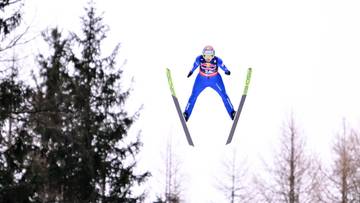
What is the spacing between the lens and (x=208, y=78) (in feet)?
32.6

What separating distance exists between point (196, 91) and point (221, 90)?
0.40 m

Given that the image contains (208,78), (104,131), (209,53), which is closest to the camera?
(209,53)

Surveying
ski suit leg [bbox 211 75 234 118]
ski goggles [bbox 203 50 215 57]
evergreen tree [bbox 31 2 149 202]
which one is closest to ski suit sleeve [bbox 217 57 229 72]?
ski goggles [bbox 203 50 215 57]

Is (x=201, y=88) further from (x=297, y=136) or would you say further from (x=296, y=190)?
(x=296, y=190)

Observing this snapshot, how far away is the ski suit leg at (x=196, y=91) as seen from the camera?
32.9ft

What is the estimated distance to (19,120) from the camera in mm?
13492

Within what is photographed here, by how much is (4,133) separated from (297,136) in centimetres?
940

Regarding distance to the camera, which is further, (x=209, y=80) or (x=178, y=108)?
(x=178, y=108)

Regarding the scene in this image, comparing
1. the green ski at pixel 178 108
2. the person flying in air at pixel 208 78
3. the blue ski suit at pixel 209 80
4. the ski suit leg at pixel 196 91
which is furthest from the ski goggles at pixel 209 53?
the green ski at pixel 178 108

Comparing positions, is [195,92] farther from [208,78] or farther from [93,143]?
[93,143]

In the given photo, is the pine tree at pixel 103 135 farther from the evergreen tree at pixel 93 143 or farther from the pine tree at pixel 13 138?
the pine tree at pixel 13 138

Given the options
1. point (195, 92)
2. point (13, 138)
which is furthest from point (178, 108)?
point (13, 138)

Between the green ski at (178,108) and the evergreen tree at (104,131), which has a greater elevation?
the evergreen tree at (104,131)

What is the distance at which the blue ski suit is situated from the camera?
31.6 ft
